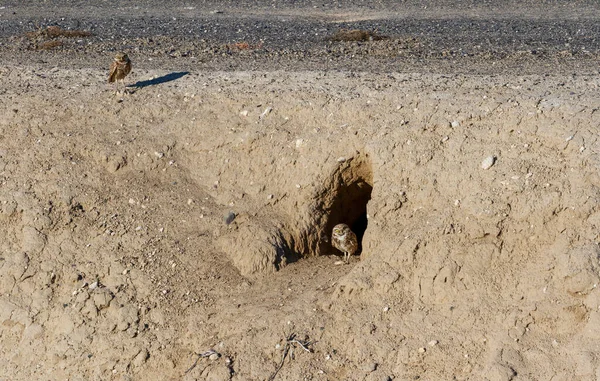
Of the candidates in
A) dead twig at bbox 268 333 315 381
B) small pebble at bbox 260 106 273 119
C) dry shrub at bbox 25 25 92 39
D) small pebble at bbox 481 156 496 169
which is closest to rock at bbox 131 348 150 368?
dead twig at bbox 268 333 315 381

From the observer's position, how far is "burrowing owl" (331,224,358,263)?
9.30 meters

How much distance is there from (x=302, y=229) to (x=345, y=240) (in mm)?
510

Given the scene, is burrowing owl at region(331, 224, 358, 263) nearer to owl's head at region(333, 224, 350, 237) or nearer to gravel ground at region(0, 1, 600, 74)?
owl's head at region(333, 224, 350, 237)

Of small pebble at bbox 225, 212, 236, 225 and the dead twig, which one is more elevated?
small pebble at bbox 225, 212, 236, 225

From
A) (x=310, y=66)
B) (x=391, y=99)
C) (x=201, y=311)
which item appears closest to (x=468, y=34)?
(x=310, y=66)

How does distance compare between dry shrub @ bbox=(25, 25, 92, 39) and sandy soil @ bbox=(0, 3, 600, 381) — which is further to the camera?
dry shrub @ bbox=(25, 25, 92, 39)

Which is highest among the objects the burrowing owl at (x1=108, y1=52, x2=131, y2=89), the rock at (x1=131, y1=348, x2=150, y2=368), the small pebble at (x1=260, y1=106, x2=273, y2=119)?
the burrowing owl at (x1=108, y1=52, x2=131, y2=89)

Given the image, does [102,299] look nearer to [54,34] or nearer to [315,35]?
[54,34]

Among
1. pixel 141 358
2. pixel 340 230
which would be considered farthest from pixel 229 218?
pixel 141 358

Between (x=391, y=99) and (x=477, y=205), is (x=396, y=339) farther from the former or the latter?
(x=391, y=99)

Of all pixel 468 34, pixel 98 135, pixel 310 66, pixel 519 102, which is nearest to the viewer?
pixel 519 102

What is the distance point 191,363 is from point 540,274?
11.5 feet

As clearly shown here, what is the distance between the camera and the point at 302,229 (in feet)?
30.7

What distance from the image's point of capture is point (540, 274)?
7.77m
